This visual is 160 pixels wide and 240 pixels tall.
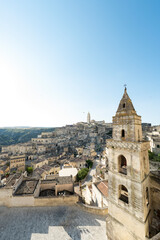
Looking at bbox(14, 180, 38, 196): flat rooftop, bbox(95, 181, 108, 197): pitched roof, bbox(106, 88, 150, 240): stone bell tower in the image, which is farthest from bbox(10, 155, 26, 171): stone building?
bbox(106, 88, 150, 240): stone bell tower

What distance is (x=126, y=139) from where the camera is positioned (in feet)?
24.5

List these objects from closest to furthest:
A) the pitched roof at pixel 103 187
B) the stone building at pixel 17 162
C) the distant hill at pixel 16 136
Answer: the pitched roof at pixel 103 187
the stone building at pixel 17 162
the distant hill at pixel 16 136

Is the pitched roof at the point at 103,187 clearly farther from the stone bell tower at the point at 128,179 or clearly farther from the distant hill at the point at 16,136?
the distant hill at the point at 16,136

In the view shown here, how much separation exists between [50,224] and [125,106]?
45.5 ft

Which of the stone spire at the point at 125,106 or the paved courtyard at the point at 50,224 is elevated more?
the stone spire at the point at 125,106

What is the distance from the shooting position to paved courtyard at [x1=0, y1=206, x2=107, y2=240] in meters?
9.68

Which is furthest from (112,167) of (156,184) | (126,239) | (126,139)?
(126,239)

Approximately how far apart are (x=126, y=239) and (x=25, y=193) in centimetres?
1225

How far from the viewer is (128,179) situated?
284 inches

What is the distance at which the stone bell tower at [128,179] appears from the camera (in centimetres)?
669

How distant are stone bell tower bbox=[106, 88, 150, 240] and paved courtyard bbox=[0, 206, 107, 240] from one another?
9.27 feet

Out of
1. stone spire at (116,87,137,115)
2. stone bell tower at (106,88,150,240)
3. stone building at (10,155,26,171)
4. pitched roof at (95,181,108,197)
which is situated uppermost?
stone spire at (116,87,137,115)

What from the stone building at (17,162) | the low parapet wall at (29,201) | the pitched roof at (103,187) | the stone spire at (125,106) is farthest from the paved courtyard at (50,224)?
the stone building at (17,162)

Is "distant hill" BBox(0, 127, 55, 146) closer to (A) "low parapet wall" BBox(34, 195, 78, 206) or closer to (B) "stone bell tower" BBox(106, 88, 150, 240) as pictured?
(A) "low parapet wall" BBox(34, 195, 78, 206)
